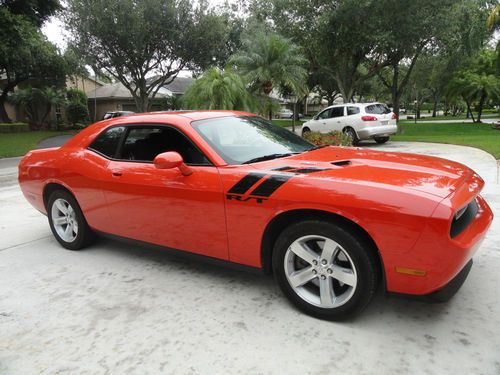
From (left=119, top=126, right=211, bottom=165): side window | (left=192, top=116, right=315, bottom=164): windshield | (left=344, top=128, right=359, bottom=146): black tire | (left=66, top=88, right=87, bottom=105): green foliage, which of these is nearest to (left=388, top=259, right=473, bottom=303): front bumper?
(left=192, top=116, right=315, bottom=164): windshield

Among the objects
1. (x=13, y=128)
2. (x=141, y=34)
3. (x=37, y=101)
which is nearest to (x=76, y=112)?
(x=37, y=101)

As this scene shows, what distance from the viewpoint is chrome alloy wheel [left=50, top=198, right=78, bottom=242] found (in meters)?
4.25

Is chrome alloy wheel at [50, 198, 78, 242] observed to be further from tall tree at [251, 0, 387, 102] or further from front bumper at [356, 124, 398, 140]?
tall tree at [251, 0, 387, 102]

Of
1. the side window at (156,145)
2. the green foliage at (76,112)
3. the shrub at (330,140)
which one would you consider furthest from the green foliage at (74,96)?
the side window at (156,145)

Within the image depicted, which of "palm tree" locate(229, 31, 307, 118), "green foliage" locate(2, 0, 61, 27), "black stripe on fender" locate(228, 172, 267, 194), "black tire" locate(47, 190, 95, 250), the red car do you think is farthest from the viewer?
"green foliage" locate(2, 0, 61, 27)

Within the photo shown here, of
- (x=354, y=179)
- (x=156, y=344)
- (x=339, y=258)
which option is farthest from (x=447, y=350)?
(x=156, y=344)

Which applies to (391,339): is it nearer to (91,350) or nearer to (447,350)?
(447,350)

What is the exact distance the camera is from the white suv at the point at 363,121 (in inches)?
551

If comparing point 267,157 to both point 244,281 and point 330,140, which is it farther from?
point 330,140

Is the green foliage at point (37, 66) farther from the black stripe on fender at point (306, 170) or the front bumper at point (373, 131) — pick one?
the black stripe on fender at point (306, 170)

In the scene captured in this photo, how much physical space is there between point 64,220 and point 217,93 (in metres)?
9.26

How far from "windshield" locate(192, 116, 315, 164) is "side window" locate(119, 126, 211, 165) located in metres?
0.15

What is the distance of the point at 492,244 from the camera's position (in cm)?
396

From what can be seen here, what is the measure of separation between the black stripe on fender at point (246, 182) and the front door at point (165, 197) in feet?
0.44
